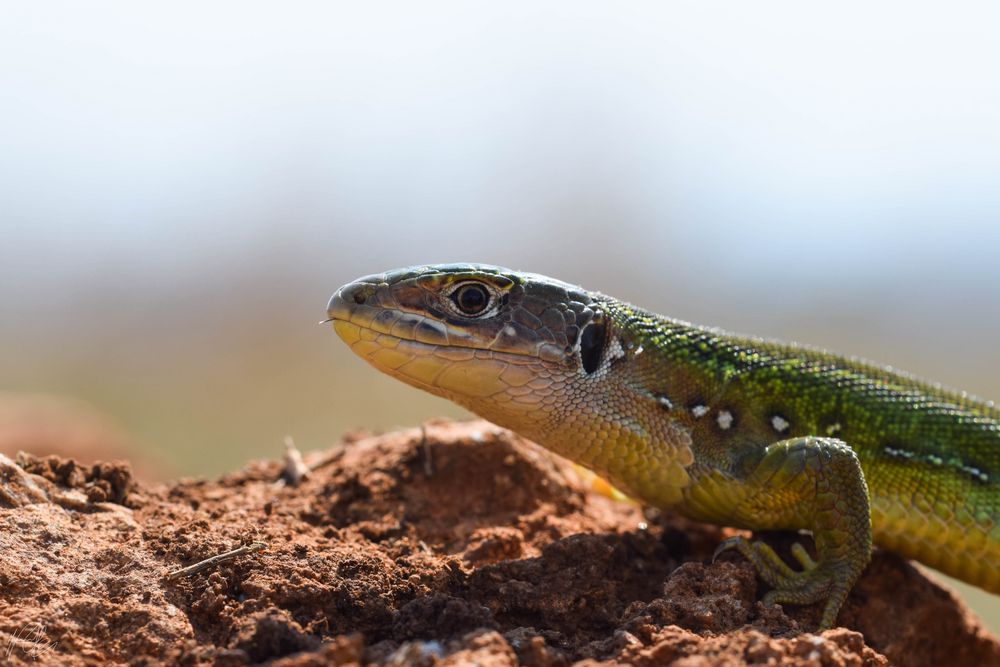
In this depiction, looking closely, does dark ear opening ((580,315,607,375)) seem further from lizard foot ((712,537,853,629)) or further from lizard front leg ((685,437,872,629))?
lizard foot ((712,537,853,629))

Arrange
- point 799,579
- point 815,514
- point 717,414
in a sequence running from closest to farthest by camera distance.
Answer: point 799,579 → point 815,514 → point 717,414

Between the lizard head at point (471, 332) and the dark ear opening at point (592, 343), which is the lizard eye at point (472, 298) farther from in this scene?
Result: the dark ear opening at point (592, 343)

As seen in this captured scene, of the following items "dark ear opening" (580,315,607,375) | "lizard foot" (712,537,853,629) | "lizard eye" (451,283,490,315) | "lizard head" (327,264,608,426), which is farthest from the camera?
"dark ear opening" (580,315,607,375)

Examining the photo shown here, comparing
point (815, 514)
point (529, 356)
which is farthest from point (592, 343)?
point (815, 514)

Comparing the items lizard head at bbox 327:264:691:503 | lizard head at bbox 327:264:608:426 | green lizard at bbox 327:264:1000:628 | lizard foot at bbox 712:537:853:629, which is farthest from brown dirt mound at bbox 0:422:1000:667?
lizard head at bbox 327:264:608:426

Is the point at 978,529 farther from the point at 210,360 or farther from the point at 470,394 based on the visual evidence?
the point at 210,360

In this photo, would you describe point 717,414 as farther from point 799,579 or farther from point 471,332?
point 471,332

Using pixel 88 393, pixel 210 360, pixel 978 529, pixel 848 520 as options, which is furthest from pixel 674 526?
pixel 210 360
